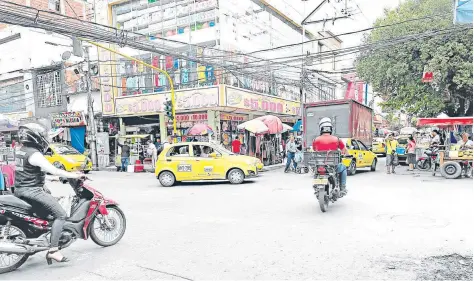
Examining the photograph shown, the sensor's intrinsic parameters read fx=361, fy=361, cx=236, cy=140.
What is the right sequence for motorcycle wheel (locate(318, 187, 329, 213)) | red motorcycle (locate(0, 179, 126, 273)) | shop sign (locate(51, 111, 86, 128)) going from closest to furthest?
red motorcycle (locate(0, 179, 126, 273))
motorcycle wheel (locate(318, 187, 329, 213))
shop sign (locate(51, 111, 86, 128))

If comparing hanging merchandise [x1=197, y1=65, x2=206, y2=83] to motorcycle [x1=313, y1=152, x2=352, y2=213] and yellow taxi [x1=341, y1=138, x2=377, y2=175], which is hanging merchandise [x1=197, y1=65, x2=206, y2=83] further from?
motorcycle [x1=313, y1=152, x2=352, y2=213]

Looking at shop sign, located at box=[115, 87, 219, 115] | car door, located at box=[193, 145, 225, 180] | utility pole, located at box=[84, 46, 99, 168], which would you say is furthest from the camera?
utility pole, located at box=[84, 46, 99, 168]

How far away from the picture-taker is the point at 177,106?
68.3 feet

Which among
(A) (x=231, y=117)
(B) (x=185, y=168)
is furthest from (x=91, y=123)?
(B) (x=185, y=168)

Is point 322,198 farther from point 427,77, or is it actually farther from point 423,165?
point 427,77

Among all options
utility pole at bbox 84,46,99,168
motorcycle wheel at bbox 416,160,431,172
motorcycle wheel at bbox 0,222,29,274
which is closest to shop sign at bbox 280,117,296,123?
motorcycle wheel at bbox 416,160,431,172

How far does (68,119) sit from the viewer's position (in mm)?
24312

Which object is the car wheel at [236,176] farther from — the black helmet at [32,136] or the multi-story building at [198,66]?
the black helmet at [32,136]

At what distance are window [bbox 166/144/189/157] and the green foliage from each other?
9.92 m

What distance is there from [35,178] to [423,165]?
1461cm

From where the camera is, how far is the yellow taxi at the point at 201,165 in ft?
40.0

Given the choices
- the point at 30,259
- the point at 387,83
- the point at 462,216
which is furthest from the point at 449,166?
the point at 30,259

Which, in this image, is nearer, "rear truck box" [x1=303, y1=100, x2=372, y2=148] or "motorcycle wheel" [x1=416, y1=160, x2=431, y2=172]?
"motorcycle wheel" [x1=416, y1=160, x2=431, y2=172]

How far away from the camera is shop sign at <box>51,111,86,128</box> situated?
23922 mm
